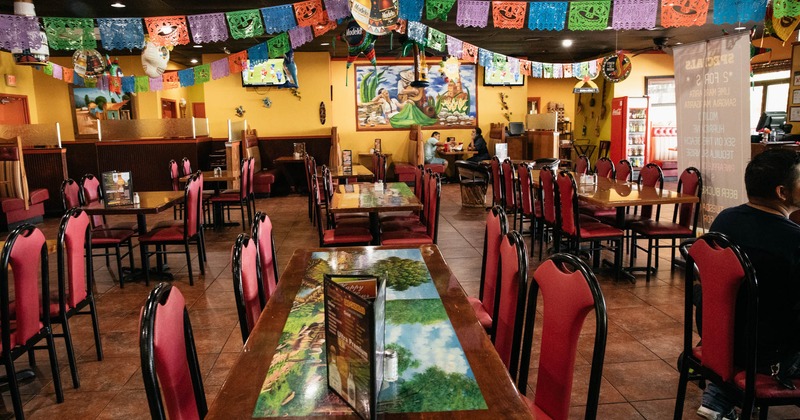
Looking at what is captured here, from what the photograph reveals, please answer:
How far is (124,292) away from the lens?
4980mm

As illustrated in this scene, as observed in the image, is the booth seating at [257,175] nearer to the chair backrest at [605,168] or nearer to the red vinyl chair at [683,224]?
the chair backrest at [605,168]

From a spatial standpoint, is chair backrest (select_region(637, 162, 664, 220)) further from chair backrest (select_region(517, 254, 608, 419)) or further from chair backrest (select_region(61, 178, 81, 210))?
chair backrest (select_region(61, 178, 81, 210))

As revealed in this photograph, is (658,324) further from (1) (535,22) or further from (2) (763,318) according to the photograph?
(1) (535,22)

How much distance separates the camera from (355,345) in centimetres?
123

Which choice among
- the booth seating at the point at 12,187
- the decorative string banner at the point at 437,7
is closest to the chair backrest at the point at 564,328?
the decorative string banner at the point at 437,7

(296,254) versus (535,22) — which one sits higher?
(535,22)

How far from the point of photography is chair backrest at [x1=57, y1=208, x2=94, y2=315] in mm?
3062

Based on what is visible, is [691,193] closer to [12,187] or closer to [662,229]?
[662,229]

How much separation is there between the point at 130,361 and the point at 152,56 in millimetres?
4175

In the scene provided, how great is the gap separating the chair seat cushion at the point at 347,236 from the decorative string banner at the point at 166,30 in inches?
123

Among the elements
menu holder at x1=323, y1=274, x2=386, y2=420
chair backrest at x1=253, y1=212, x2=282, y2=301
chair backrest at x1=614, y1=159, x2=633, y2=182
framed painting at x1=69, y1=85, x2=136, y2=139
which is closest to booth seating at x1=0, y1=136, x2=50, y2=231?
framed painting at x1=69, y1=85, x2=136, y2=139

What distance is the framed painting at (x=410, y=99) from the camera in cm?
1312

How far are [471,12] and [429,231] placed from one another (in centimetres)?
310

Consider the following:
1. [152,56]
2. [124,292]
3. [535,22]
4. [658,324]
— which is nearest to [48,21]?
[152,56]
